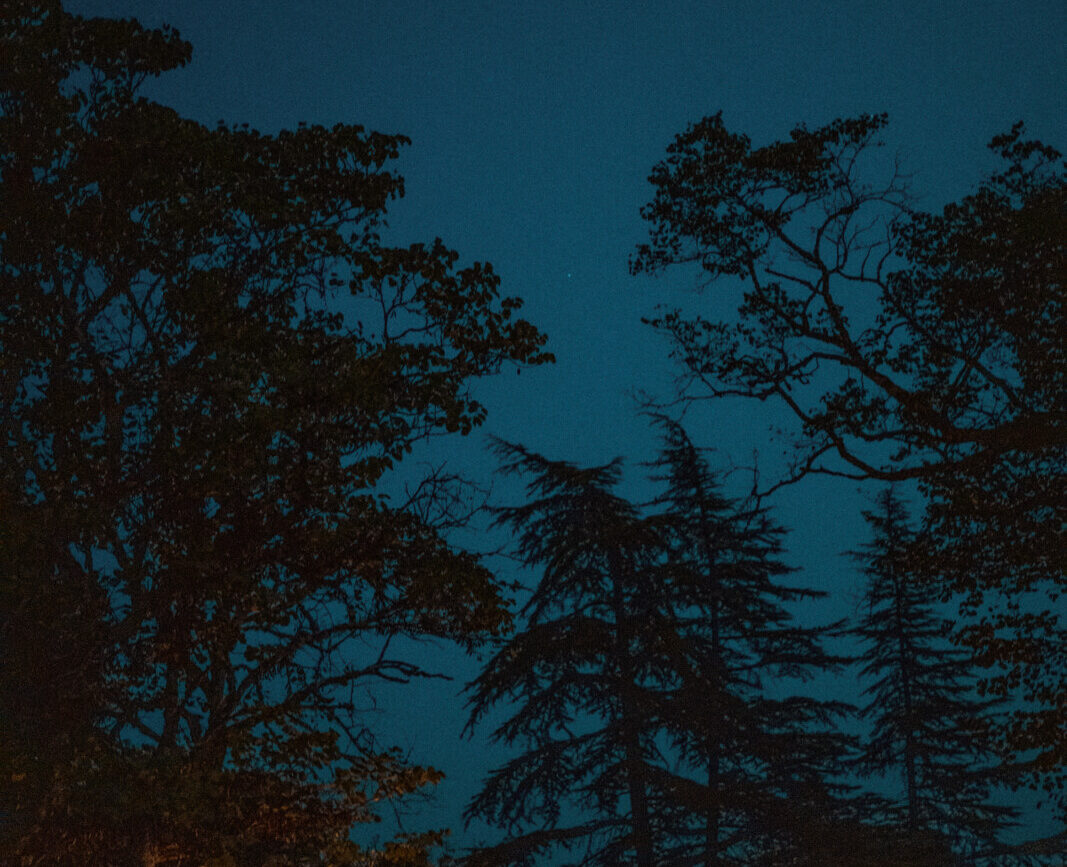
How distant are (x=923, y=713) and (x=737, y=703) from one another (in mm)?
11563

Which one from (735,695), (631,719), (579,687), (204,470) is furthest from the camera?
(735,695)

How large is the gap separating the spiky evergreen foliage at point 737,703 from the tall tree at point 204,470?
250 inches

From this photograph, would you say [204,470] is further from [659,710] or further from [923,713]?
[923,713]

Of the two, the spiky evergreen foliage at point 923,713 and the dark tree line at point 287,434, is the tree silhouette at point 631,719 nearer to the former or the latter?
the dark tree line at point 287,434

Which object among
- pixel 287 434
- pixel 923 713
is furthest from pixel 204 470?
pixel 923 713

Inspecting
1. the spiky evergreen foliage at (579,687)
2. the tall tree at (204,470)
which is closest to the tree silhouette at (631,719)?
the spiky evergreen foliage at (579,687)

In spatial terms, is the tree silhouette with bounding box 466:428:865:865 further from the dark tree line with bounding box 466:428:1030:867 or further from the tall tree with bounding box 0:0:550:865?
the tall tree with bounding box 0:0:550:865

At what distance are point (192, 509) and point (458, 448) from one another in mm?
169687

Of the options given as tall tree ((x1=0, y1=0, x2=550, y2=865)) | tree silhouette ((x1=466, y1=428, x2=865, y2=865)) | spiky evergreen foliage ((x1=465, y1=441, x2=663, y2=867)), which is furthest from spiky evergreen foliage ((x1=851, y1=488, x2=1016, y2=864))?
tall tree ((x1=0, y1=0, x2=550, y2=865))

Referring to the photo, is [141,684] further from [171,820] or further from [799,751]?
[799,751]

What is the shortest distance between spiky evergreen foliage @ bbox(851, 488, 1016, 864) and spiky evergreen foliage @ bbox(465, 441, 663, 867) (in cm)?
887

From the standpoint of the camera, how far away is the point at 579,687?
19.0 metres

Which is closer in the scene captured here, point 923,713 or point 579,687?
point 579,687

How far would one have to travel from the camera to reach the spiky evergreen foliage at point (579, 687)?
59.8 ft
